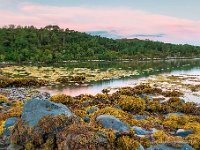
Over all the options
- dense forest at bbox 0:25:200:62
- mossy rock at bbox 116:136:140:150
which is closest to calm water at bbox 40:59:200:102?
mossy rock at bbox 116:136:140:150

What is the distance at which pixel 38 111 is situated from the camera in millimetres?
10492

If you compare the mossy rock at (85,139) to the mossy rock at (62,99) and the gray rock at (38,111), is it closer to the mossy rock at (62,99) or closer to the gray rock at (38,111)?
the gray rock at (38,111)

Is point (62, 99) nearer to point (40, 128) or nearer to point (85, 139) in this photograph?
point (40, 128)

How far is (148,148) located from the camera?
9391 mm

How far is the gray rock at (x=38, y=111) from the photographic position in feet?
33.4

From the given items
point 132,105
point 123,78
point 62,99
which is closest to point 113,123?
point 132,105

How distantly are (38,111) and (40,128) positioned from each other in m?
1.09

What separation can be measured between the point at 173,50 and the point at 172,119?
171 metres

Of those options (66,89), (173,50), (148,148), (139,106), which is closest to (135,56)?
(173,50)

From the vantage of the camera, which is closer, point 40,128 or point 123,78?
point 40,128

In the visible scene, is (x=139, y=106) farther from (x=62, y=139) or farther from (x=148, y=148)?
(x=62, y=139)

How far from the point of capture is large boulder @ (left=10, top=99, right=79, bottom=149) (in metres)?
9.37

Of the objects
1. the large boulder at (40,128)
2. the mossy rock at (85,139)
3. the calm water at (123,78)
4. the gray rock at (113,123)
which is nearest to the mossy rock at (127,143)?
the mossy rock at (85,139)

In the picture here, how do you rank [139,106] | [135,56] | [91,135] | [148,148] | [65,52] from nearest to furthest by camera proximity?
[91,135], [148,148], [139,106], [65,52], [135,56]
